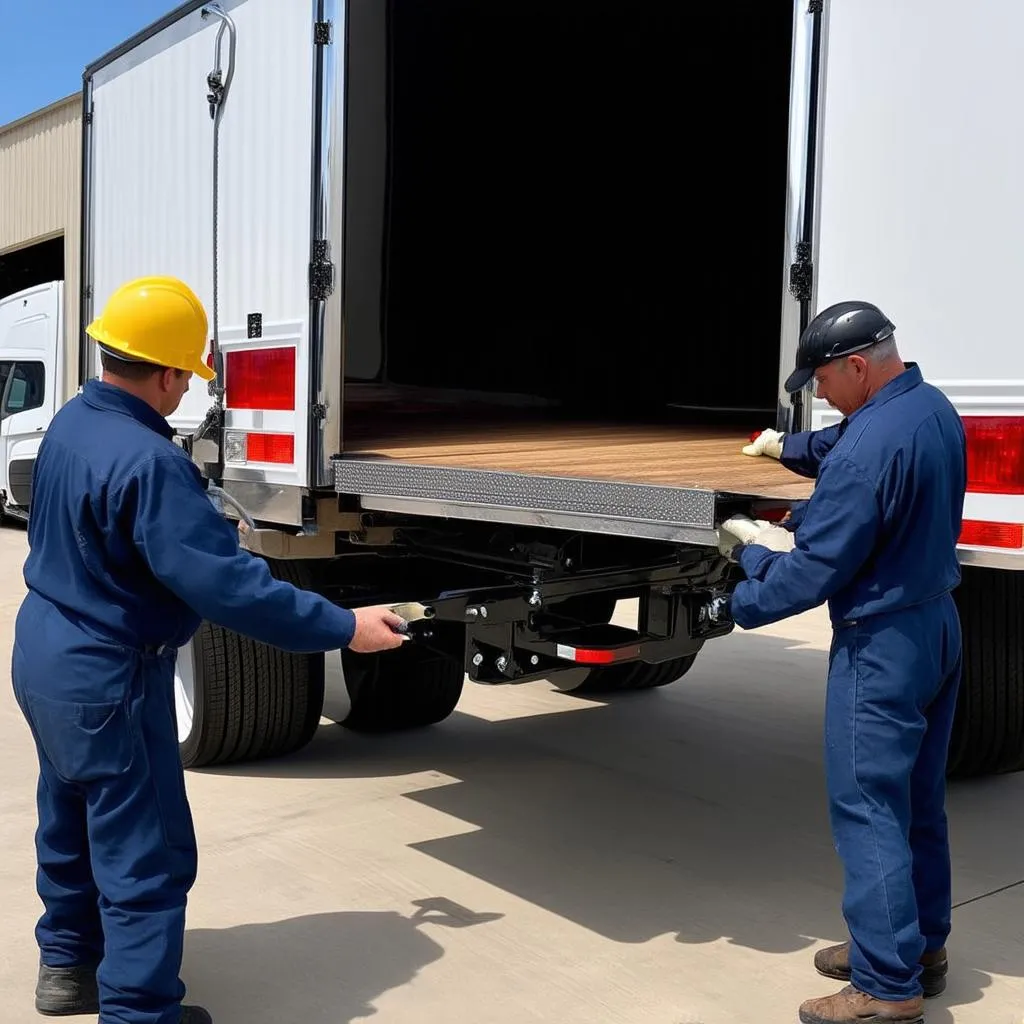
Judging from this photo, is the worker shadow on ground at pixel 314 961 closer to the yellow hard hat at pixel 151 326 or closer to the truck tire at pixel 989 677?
the yellow hard hat at pixel 151 326

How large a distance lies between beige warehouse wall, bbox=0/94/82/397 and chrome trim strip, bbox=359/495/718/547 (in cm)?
1584

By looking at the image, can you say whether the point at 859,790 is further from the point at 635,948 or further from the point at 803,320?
the point at 803,320

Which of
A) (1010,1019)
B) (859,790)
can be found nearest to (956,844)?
(1010,1019)

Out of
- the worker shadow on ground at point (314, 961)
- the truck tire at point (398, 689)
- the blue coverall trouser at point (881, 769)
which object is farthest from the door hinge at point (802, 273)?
the truck tire at point (398, 689)

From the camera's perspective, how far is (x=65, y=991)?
314 centimetres

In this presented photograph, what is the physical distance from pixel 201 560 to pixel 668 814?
2635 mm

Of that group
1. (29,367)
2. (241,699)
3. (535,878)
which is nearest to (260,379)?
Result: (241,699)

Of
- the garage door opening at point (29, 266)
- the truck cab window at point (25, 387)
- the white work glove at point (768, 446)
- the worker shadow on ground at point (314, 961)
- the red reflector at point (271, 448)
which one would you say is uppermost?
the garage door opening at point (29, 266)

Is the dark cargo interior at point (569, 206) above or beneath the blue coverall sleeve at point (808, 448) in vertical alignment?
above

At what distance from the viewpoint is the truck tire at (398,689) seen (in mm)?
5770

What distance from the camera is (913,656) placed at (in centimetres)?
299

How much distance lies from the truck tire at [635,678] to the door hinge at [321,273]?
3.04m

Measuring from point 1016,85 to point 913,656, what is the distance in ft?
4.43

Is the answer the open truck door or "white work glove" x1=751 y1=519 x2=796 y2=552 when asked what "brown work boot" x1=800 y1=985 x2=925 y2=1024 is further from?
the open truck door
